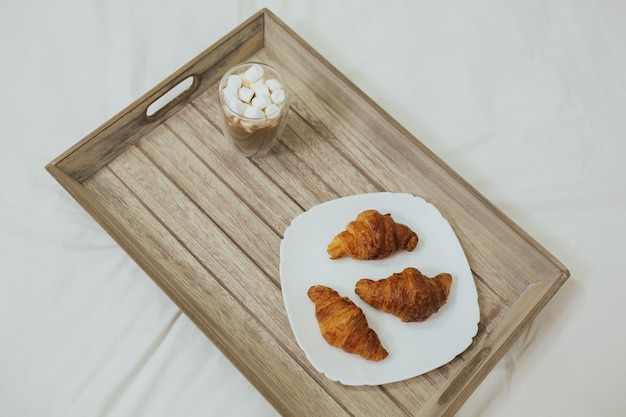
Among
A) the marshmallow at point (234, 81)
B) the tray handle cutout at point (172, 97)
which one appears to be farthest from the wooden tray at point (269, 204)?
the marshmallow at point (234, 81)

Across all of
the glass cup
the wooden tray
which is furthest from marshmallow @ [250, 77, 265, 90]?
the wooden tray

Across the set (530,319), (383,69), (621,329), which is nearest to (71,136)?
(383,69)

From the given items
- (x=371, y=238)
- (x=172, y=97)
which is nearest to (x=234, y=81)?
(x=172, y=97)

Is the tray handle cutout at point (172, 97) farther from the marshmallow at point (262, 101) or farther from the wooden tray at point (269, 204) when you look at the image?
the marshmallow at point (262, 101)

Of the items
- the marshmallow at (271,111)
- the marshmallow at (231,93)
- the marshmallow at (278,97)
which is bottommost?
the marshmallow at (271,111)

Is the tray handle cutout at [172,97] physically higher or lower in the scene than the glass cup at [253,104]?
higher

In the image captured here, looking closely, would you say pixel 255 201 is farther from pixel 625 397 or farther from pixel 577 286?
pixel 625 397

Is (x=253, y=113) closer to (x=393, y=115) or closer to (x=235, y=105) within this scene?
(x=235, y=105)
